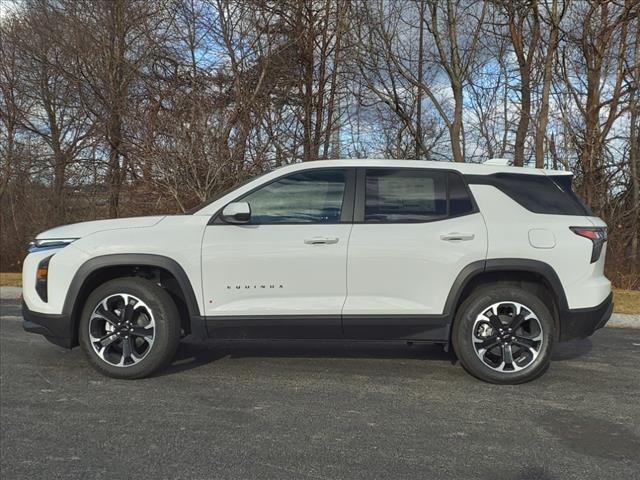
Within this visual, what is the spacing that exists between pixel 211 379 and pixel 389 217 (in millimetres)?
2038

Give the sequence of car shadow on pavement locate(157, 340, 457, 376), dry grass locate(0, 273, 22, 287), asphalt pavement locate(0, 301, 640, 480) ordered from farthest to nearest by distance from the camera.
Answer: dry grass locate(0, 273, 22, 287), car shadow on pavement locate(157, 340, 457, 376), asphalt pavement locate(0, 301, 640, 480)

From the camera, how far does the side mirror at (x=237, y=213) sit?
433cm

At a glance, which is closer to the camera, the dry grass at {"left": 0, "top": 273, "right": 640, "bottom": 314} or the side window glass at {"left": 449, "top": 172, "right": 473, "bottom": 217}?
the side window glass at {"left": 449, "top": 172, "right": 473, "bottom": 217}

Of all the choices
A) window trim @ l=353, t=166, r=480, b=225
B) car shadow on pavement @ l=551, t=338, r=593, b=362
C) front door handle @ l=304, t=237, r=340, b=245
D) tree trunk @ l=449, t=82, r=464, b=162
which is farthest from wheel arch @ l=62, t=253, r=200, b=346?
tree trunk @ l=449, t=82, r=464, b=162

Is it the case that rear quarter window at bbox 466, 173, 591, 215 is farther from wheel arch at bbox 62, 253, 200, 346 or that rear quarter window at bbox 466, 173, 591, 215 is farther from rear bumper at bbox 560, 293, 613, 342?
wheel arch at bbox 62, 253, 200, 346

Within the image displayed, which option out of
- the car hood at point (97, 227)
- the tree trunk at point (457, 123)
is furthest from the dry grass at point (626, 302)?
the car hood at point (97, 227)

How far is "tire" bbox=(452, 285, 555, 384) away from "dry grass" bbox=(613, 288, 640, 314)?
4758 millimetres

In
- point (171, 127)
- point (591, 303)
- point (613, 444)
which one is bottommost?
point (613, 444)

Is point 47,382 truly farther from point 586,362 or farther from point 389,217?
point 586,362

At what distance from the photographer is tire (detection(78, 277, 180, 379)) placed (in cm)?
445

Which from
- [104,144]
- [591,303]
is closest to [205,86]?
[104,144]

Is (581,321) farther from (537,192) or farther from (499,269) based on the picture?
(537,192)

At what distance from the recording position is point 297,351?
5492 millimetres

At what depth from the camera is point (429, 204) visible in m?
4.55
